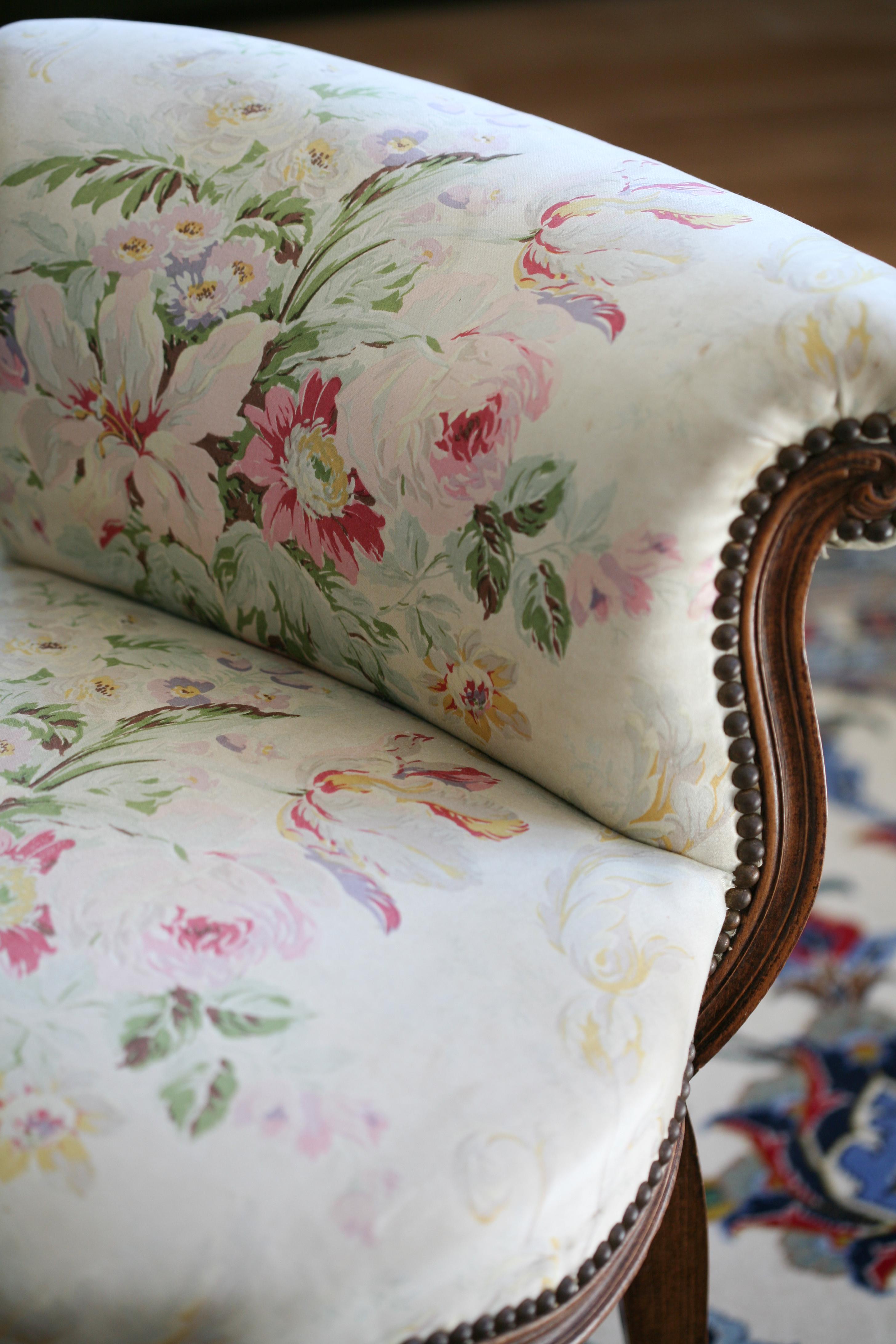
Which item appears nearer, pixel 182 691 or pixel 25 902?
pixel 25 902

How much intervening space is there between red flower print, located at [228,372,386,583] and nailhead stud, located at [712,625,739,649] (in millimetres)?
155

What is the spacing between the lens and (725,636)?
16.1 inches

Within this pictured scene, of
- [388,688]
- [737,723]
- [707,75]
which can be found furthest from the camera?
[707,75]

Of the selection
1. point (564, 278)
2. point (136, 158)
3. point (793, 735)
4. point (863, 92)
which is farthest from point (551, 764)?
point (863, 92)

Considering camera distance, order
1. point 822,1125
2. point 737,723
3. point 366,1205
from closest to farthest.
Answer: point 366,1205
point 737,723
point 822,1125

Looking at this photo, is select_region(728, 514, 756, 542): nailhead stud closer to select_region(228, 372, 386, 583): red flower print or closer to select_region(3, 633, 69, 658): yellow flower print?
select_region(228, 372, 386, 583): red flower print

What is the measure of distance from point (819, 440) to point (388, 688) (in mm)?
236

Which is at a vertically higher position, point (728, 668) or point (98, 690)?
point (728, 668)

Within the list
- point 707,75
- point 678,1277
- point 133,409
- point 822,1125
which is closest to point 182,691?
point 133,409

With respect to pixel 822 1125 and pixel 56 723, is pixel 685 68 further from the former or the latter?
pixel 56 723

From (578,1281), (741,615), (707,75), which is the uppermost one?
(707,75)

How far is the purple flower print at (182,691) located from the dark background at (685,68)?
6.15ft

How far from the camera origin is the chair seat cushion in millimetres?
317

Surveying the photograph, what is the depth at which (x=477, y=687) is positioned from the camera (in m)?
0.47
